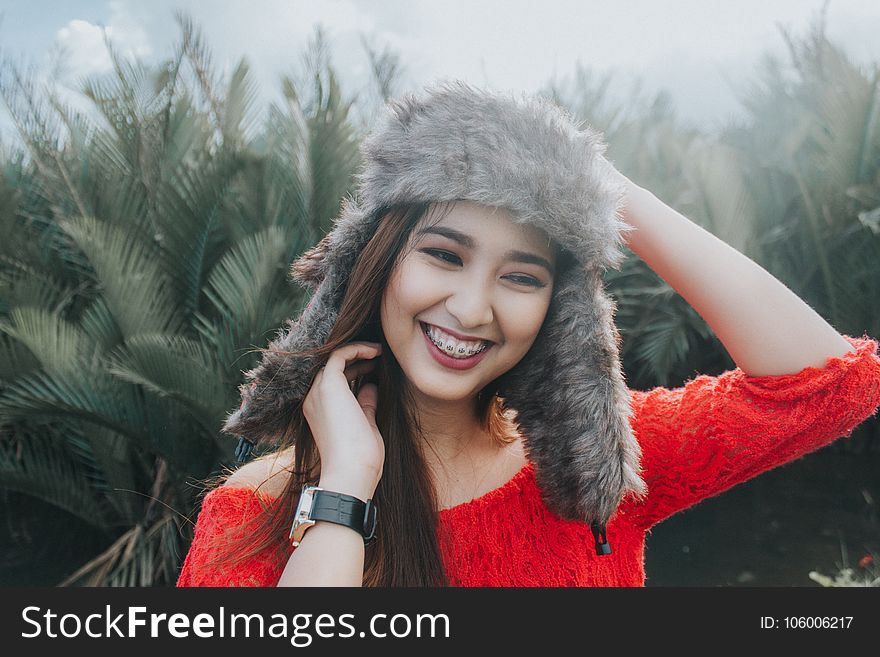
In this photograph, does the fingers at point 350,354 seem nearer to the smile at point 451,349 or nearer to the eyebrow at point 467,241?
the smile at point 451,349

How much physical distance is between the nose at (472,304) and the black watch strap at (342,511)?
0.40m

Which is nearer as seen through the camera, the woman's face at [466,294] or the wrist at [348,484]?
the wrist at [348,484]

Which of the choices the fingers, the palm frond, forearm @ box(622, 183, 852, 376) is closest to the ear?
the fingers

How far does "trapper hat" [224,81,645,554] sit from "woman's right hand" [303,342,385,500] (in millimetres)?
77

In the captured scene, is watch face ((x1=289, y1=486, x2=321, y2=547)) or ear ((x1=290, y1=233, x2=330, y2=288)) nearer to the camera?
watch face ((x1=289, y1=486, x2=321, y2=547))

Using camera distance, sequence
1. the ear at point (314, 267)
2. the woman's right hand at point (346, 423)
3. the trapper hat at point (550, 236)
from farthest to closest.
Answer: the ear at point (314, 267) < the trapper hat at point (550, 236) < the woman's right hand at point (346, 423)

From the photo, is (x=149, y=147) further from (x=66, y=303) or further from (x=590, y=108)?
(x=590, y=108)

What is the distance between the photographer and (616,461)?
1512mm

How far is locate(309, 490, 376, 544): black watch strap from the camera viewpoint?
1289 millimetres

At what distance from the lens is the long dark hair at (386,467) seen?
148 centimetres

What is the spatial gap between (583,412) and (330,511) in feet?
1.91

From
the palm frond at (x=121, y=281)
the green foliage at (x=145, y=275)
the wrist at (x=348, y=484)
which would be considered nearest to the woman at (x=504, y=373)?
the wrist at (x=348, y=484)

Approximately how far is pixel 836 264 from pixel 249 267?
150 inches

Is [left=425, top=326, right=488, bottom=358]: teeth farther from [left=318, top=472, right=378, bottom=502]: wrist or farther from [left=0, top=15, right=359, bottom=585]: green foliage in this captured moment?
[left=0, top=15, right=359, bottom=585]: green foliage
